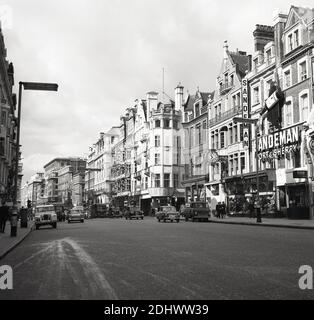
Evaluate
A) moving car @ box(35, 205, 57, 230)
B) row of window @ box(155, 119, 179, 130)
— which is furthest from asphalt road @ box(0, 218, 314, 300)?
row of window @ box(155, 119, 179, 130)

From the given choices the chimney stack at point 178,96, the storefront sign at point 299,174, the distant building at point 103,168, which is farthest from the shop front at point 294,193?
the distant building at point 103,168

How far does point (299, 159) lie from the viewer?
37.8m

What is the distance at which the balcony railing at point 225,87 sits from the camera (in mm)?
52050

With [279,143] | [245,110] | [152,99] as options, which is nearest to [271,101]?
[279,143]

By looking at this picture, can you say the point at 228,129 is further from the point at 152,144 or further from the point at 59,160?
the point at 59,160

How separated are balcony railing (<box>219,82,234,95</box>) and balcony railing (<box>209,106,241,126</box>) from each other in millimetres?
2672

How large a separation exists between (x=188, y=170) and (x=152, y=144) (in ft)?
41.1

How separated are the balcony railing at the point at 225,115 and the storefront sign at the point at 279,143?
22.8 ft

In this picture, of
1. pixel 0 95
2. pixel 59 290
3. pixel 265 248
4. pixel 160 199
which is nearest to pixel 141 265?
pixel 59 290

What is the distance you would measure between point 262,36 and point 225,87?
776 centimetres

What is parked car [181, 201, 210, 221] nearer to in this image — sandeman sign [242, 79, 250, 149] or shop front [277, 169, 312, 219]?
shop front [277, 169, 312, 219]

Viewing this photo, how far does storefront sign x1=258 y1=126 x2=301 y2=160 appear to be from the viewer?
37.9 m
